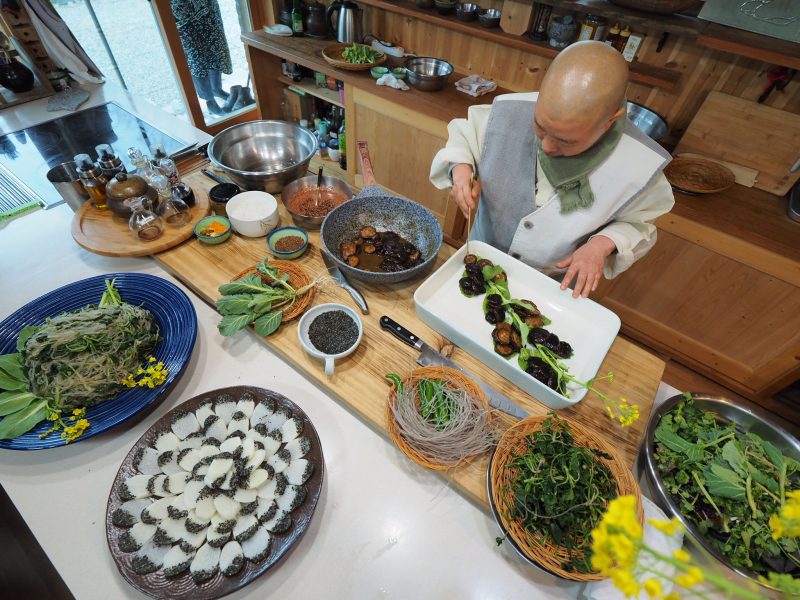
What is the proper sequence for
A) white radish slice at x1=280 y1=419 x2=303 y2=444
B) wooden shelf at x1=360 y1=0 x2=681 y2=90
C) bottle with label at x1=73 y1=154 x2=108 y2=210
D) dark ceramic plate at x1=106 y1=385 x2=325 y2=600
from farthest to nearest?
wooden shelf at x1=360 y1=0 x2=681 y2=90 < bottle with label at x1=73 y1=154 x2=108 y2=210 < white radish slice at x1=280 y1=419 x2=303 y2=444 < dark ceramic plate at x1=106 y1=385 x2=325 y2=600

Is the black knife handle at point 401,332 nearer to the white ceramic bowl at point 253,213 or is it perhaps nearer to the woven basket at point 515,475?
the woven basket at point 515,475

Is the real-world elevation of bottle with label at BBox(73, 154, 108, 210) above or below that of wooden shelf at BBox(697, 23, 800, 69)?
below

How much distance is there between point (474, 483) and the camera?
1.07 m

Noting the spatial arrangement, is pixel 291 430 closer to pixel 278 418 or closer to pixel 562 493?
pixel 278 418

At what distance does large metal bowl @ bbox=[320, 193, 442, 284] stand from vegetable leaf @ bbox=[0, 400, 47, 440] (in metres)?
0.97

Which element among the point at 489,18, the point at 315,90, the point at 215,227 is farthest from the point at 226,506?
the point at 315,90

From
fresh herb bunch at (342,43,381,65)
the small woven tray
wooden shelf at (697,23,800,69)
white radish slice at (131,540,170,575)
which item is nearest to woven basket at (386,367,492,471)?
white radish slice at (131,540,170,575)

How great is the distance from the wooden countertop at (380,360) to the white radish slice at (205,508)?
17.0 inches

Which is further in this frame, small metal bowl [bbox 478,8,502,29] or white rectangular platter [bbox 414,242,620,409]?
small metal bowl [bbox 478,8,502,29]

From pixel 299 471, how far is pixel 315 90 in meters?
3.88

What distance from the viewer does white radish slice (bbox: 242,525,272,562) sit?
0.90 meters

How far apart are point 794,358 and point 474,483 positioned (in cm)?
246

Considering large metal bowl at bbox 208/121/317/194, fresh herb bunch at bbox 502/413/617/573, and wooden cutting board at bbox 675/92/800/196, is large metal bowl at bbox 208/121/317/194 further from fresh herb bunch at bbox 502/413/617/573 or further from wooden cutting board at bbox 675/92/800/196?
wooden cutting board at bbox 675/92/800/196

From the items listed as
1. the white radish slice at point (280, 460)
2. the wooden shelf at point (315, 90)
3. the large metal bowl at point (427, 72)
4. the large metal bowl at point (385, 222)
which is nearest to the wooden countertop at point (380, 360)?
the large metal bowl at point (385, 222)
